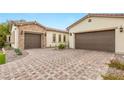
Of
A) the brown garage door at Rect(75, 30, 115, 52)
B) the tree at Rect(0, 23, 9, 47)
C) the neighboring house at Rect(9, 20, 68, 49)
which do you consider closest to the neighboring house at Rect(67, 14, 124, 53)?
the brown garage door at Rect(75, 30, 115, 52)

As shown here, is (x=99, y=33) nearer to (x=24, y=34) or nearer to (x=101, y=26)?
(x=101, y=26)

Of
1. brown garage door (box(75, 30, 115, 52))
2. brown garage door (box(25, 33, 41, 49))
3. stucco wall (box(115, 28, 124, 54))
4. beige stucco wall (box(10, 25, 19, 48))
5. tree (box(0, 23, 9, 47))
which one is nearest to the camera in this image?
tree (box(0, 23, 9, 47))

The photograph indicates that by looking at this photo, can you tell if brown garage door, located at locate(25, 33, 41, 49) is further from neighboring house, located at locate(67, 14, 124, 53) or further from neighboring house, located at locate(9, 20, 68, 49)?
neighboring house, located at locate(67, 14, 124, 53)

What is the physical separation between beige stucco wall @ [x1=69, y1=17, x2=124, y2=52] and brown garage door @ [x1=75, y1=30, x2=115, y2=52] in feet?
1.39

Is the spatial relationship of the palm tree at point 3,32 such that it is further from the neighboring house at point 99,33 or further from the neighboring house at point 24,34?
the neighboring house at point 99,33

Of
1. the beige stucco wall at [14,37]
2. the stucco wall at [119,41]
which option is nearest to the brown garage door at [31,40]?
the beige stucco wall at [14,37]

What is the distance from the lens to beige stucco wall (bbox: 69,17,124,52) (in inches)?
443

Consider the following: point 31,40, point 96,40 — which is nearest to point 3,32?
point 31,40

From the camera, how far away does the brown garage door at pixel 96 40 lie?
39.4 ft

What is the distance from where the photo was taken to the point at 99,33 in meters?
13.1

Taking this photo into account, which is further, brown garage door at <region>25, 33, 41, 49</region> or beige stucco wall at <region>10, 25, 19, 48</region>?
brown garage door at <region>25, 33, 41, 49</region>
